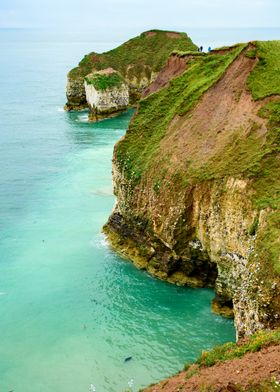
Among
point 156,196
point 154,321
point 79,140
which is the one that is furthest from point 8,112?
point 154,321

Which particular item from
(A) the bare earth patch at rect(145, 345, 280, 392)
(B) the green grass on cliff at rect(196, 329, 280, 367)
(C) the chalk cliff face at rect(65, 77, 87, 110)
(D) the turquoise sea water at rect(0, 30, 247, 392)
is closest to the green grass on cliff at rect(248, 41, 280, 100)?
(D) the turquoise sea water at rect(0, 30, 247, 392)

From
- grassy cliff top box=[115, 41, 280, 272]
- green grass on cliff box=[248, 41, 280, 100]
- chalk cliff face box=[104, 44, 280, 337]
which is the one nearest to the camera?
chalk cliff face box=[104, 44, 280, 337]

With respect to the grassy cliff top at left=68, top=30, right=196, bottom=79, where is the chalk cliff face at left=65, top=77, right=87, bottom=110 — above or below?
below

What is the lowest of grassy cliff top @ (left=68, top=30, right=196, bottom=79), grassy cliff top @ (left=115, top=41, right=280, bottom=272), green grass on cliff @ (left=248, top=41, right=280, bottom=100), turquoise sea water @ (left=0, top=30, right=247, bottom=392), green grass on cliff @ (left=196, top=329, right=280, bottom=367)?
turquoise sea water @ (left=0, top=30, right=247, bottom=392)

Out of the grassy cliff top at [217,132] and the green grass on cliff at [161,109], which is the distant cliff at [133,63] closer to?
the green grass on cliff at [161,109]

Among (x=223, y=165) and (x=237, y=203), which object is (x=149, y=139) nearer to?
(x=223, y=165)

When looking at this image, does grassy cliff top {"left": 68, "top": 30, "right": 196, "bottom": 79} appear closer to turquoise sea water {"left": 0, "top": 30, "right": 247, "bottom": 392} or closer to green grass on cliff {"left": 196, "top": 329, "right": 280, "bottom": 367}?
turquoise sea water {"left": 0, "top": 30, "right": 247, "bottom": 392}

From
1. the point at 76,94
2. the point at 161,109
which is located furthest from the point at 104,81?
the point at 161,109
